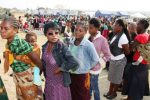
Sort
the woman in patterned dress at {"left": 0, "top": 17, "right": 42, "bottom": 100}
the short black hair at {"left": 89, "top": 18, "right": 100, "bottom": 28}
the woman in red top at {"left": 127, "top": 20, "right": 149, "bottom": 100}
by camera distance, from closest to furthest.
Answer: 1. the woman in patterned dress at {"left": 0, "top": 17, "right": 42, "bottom": 100}
2. the short black hair at {"left": 89, "top": 18, "right": 100, "bottom": 28}
3. the woman in red top at {"left": 127, "top": 20, "right": 149, "bottom": 100}

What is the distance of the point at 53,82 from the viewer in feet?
13.7

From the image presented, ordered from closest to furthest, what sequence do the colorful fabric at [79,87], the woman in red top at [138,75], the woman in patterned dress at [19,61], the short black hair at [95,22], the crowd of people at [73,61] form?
the woman in patterned dress at [19,61] < the crowd of people at [73,61] < the colorful fabric at [79,87] < the short black hair at [95,22] < the woman in red top at [138,75]

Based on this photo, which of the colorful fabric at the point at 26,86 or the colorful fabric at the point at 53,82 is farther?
the colorful fabric at the point at 53,82

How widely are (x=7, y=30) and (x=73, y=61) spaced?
898 mm

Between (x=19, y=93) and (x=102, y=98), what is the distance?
3.17 m

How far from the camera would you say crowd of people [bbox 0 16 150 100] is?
3.91 meters

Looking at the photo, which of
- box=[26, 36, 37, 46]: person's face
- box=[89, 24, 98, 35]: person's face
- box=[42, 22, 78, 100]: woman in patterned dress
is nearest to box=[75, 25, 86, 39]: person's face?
box=[89, 24, 98, 35]: person's face

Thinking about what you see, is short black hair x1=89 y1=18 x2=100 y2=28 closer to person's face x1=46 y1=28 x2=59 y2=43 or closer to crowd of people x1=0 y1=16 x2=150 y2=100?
crowd of people x1=0 y1=16 x2=150 y2=100

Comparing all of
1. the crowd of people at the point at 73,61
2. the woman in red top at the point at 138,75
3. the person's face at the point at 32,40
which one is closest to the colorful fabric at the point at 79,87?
the crowd of people at the point at 73,61

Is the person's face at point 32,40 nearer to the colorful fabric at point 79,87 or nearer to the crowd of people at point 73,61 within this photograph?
the crowd of people at point 73,61

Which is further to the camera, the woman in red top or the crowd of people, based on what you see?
the woman in red top

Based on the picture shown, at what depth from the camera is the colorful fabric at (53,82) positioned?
4.12 metres

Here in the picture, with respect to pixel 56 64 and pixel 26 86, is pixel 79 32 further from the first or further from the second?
pixel 26 86

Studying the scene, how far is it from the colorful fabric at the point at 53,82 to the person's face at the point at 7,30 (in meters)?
0.54
